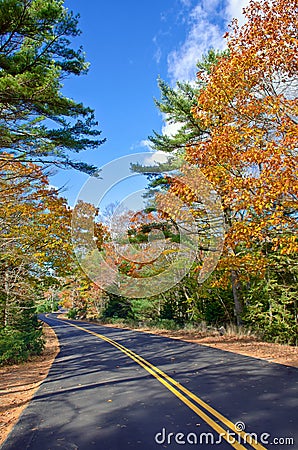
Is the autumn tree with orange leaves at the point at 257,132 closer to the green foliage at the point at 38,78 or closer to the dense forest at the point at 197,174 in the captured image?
the dense forest at the point at 197,174

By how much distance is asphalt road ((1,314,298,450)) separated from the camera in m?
4.96

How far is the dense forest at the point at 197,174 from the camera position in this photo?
877 centimetres

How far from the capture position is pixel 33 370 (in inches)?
520

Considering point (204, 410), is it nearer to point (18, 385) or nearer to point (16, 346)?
point (18, 385)

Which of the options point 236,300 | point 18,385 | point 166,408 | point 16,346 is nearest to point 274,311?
point 236,300

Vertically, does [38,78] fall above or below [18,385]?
above

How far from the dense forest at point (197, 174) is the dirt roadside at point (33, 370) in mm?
1005

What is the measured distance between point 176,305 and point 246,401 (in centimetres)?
2178

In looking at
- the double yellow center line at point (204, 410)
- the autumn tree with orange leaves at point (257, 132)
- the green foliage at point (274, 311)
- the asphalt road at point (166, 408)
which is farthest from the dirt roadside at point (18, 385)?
the green foliage at point (274, 311)

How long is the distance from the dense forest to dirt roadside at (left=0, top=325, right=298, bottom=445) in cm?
101

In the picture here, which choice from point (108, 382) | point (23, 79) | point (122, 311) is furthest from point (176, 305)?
point (23, 79)

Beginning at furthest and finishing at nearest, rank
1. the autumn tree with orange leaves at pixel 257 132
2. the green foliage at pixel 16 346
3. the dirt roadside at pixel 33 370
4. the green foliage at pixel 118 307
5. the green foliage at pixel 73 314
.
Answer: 1. the green foliage at pixel 73 314
2. the green foliage at pixel 118 307
3. the green foliage at pixel 16 346
4. the autumn tree with orange leaves at pixel 257 132
5. the dirt roadside at pixel 33 370

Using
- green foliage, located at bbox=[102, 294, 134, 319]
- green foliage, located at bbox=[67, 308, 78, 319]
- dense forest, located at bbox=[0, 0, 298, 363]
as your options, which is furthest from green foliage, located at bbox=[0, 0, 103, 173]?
green foliage, located at bbox=[67, 308, 78, 319]

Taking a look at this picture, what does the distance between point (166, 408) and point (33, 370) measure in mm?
8247
